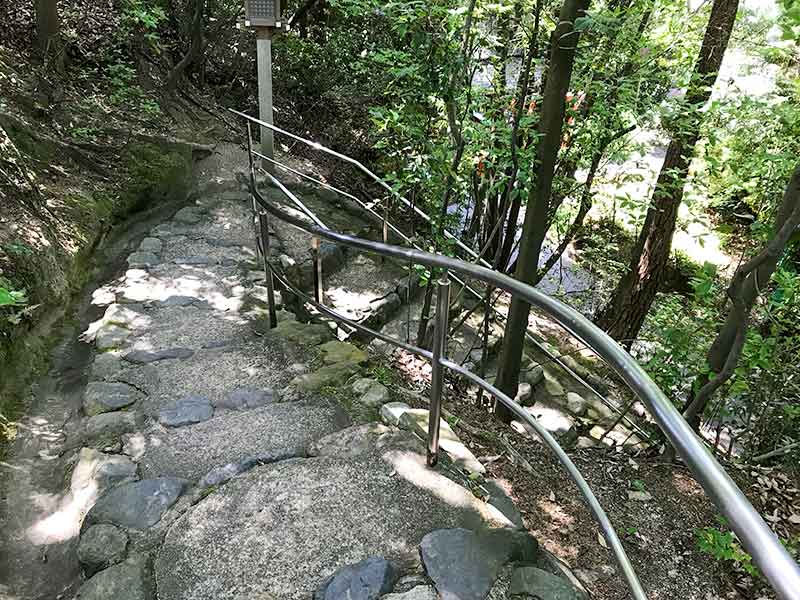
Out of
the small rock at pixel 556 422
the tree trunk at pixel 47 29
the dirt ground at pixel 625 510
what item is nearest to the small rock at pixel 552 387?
the small rock at pixel 556 422

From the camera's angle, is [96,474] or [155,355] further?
[155,355]

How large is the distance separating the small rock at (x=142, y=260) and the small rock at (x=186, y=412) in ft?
6.43

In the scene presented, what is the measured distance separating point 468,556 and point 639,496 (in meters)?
2.53

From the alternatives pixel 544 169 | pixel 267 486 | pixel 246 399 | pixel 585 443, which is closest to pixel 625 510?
pixel 585 443

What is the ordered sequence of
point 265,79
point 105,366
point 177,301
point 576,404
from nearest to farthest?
point 105,366
point 177,301
point 576,404
point 265,79

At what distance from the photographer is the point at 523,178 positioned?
3242 millimetres

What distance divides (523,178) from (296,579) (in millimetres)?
2404

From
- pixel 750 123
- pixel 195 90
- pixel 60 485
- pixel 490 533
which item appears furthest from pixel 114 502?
pixel 195 90

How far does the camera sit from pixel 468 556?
163 cm

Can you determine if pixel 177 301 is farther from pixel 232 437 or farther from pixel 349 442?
pixel 349 442

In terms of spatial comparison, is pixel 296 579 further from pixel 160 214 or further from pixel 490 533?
pixel 160 214

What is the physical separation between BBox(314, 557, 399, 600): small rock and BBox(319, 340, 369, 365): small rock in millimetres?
1376

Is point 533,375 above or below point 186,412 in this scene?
below

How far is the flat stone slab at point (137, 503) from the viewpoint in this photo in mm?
1862
